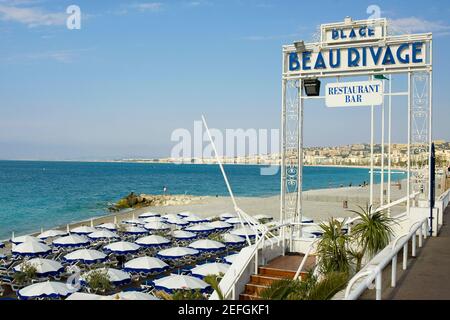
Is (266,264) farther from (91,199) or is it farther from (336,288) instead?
(91,199)

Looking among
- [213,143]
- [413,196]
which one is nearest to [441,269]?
[213,143]

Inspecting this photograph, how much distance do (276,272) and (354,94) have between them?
17.5 feet

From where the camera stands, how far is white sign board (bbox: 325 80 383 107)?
1185 cm

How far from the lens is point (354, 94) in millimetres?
12117

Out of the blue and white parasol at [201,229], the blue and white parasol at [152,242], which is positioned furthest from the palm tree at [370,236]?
the blue and white parasol at [201,229]

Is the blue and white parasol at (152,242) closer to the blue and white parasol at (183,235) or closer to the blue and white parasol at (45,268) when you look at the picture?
the blue and white parasol at (183,235)

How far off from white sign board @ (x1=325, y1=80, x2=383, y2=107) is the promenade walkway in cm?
428

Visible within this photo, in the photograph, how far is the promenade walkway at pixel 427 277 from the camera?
5.47 meters

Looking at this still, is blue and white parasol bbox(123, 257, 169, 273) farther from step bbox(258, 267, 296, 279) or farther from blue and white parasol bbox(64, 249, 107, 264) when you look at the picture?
step bbox(258, 267, 296, 279)

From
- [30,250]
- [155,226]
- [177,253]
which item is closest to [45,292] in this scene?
[177,253]

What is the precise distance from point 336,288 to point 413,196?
7.58m

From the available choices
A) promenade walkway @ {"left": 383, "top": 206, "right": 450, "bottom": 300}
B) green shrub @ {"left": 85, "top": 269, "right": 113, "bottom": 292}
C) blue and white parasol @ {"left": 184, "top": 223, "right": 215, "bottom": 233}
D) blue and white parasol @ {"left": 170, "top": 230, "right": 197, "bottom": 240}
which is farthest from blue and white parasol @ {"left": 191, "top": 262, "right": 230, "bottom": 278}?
blue and white parasol @ {"left": 184, "top": 223, "right": 215, "bottom": 233}

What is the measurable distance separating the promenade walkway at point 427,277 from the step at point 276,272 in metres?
2.49

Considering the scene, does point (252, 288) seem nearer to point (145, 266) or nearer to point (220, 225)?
point (145, 266)
